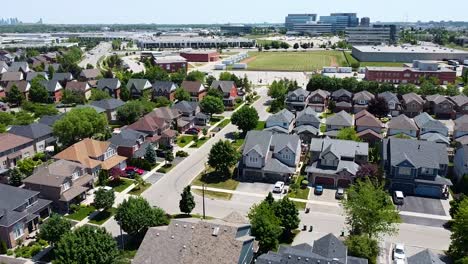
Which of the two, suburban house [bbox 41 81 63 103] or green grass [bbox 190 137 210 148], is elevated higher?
suburban house [bbox 41 81 63 103]

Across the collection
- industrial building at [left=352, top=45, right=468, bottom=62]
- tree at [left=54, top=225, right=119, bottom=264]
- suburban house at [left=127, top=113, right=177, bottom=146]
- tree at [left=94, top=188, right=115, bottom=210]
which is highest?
industrial building at [left=352, top=45, right=468, bottom=62]

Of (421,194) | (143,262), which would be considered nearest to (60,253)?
(143,262)

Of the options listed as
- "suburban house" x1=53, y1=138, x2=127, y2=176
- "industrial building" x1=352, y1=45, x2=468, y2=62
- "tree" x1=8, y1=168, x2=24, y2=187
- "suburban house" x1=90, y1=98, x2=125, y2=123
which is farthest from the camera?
"industrial building" x1=352, y1=45, x2=468, y2=62

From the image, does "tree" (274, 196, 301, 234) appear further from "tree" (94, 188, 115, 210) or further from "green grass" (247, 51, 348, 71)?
"green grass" (247, 51, 348, 71)

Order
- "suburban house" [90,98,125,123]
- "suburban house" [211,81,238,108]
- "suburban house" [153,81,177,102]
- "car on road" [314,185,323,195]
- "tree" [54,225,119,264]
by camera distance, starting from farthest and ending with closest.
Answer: "suburban house" [153,81,177,102] < "suburban house" [211,81,238,108] < "suburban house" [90,98,125,123] < "car on road" [314,185,323,195] < "tree" [54,225,119,264]

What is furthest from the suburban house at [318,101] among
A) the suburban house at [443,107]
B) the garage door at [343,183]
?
the garage door at [343,183]

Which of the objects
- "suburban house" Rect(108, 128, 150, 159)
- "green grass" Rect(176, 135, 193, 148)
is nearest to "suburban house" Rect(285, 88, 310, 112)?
"green grass" Rect(176, 135, 193, 148)
